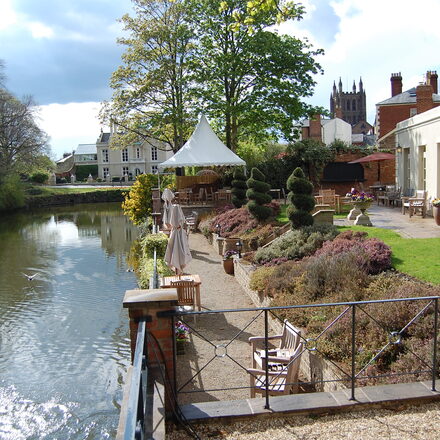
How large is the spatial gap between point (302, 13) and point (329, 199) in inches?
524

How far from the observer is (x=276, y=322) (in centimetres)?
892

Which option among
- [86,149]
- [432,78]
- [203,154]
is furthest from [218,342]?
[86,149]

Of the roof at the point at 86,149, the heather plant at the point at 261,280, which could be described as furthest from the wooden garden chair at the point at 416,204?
the roof at the point at 86,149

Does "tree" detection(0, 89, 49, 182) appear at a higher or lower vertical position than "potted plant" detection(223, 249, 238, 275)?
higher

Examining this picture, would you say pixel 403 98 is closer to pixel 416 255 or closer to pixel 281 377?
pixel 416 255

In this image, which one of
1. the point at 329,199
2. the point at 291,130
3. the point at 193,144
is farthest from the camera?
the point at 291,130

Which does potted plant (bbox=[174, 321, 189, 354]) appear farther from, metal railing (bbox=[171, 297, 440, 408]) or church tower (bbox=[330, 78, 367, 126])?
church tower (bbox=[330, 78, 367, 126])

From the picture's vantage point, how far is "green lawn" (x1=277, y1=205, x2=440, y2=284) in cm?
879

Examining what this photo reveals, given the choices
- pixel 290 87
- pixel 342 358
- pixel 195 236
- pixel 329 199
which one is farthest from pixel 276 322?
pixel 290 87

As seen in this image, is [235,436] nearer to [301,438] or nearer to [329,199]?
[301,438]

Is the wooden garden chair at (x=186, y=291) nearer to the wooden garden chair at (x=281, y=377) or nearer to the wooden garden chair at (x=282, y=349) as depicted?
the wooden garden chair at (x=282, y=349)

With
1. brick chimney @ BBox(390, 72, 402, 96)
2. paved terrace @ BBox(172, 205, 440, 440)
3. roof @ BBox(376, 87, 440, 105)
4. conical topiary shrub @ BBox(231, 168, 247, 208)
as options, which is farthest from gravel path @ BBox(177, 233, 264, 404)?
brick chimney @ BBox(390, 72, 402, 96)

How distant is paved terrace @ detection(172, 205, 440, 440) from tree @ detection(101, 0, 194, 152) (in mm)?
17133

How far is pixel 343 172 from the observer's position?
28.5m
